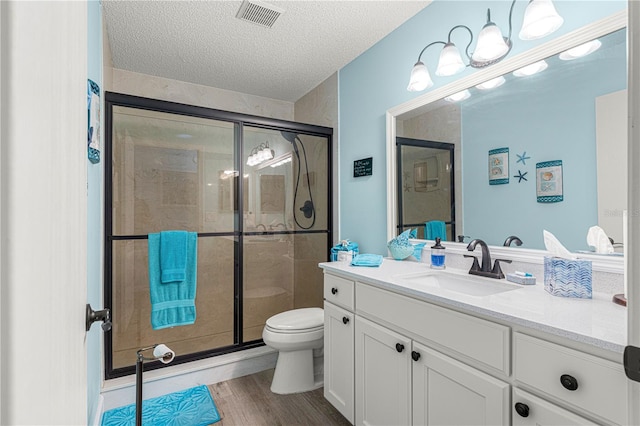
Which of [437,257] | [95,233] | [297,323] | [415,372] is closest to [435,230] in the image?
[437,257]

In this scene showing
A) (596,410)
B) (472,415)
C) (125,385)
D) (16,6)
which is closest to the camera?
(16,6)

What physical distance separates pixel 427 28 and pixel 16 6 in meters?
→ 2.05

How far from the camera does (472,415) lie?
1.02 meters

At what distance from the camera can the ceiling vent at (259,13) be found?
182cm

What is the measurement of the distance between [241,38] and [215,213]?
4.25 ft

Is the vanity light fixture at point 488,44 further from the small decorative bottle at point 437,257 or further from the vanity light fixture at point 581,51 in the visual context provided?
the small decorative bottle at point 437,257

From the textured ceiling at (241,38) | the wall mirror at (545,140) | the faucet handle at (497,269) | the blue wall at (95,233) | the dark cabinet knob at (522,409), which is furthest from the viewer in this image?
the textured ceiling at (241,38)

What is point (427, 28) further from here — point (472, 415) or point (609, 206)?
point (472, 415)

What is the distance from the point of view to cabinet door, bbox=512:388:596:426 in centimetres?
79

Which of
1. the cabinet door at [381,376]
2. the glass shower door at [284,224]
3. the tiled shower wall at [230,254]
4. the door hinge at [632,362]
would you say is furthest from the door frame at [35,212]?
the glass shower door at [284,224]

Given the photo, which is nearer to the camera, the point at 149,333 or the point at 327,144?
the point at 149,333

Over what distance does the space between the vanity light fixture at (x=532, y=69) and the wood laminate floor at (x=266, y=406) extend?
201 centimetres

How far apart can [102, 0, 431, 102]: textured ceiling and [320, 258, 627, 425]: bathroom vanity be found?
156 cm

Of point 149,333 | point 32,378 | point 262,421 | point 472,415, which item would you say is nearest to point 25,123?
point 32,378
